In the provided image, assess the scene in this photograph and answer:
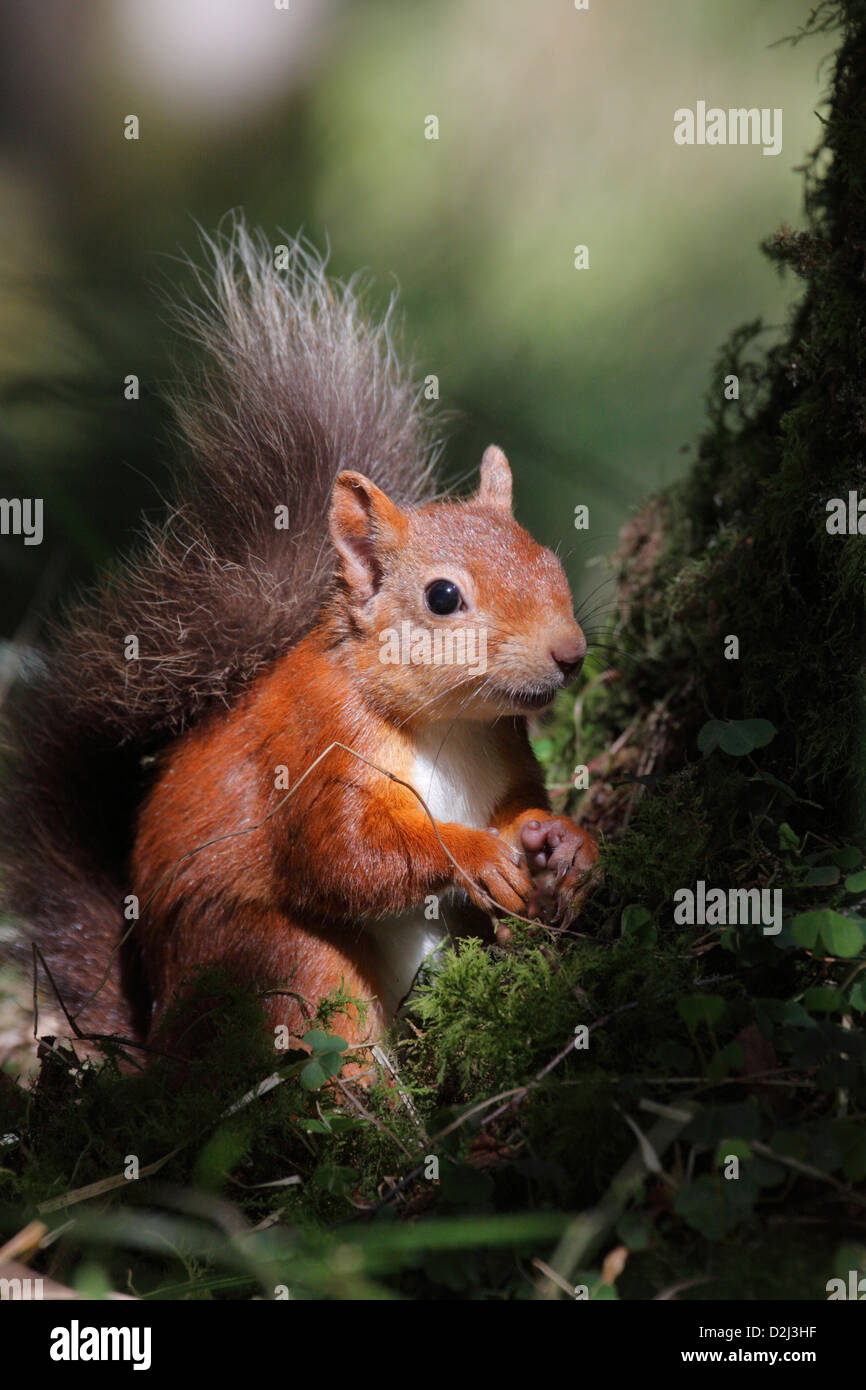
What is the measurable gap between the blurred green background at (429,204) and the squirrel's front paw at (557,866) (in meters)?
1.18

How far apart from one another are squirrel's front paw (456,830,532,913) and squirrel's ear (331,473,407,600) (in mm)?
712

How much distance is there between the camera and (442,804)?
250 centimetres

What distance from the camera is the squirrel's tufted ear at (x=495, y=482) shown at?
9.13ft

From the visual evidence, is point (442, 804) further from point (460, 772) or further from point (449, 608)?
point (449, 608)

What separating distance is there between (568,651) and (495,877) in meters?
0.52

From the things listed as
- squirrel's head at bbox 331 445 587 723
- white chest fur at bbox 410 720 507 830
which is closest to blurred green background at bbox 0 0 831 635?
squirrel's head at bbox 331 445 587 723

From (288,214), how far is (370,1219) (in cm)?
376

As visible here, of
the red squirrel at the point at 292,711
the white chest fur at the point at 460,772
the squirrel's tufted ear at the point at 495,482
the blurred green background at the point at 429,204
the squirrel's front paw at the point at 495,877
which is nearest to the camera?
the squirrel's front paw at the point at 495,877

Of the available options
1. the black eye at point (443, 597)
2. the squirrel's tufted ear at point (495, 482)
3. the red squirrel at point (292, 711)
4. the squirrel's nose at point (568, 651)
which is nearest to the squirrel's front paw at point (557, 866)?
the red squirrel at point (292, 711)

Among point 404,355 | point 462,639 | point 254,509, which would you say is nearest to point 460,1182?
point 462,639

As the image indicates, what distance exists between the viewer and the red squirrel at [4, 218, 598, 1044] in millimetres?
2342

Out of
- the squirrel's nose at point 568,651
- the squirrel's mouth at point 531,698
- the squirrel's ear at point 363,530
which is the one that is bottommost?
the squirrel's mouth at point 531,698

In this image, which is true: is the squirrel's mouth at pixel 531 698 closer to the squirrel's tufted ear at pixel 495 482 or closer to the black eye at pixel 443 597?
the black eye at pixel 443 597
